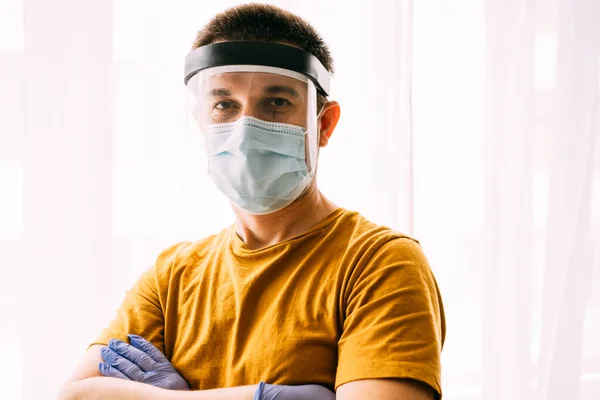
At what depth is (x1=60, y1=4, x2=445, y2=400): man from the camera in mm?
1189

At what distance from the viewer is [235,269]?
145 centimetres

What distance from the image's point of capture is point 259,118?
1385 mm

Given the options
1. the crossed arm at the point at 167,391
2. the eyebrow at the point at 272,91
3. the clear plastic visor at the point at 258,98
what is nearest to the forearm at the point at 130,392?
the crossed arm at the point at 167,391

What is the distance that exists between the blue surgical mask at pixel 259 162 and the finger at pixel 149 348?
0.39 meters

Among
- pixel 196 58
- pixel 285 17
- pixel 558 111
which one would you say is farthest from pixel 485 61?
pixel 196 58

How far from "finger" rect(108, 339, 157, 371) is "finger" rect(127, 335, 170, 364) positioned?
0.01 meters

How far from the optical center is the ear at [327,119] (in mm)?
1519

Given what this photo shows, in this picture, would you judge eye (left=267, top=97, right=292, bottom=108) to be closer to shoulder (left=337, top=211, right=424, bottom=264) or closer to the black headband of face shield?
the black headband of face shield

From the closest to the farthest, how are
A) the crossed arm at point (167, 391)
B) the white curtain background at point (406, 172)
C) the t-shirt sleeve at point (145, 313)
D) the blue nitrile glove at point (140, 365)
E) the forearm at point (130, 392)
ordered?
1. the crossed arm at point (167, 391)
2. the forearm at point (130, 392)
3. the blue nitrile glove at point (140, 365)
4. the t-shirt sleeve at point (145, 313)
5. the white curtain background at point (406, 172)

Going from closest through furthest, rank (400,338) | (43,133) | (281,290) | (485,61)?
(400,338) < (281,290) < (43,133) < (485,61)

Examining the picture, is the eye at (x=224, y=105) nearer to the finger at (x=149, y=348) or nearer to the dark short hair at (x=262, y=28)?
the dark short hair at (x=262, y=28)

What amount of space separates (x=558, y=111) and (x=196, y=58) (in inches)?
53.6

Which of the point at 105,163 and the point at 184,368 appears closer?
the point at 184,368

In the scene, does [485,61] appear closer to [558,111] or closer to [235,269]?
[558,111]
